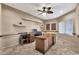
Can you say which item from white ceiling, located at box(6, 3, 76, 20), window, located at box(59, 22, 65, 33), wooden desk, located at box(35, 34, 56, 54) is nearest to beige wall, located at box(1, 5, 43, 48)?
white ceiling, located at box(6, 3, 76, 20)

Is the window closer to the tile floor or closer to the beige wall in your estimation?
the tile floor

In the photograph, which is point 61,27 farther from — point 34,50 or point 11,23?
point 11,23

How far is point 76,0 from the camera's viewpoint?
219 cm

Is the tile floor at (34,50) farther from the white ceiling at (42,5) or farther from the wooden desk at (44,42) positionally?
the white ceiling at (42,5)

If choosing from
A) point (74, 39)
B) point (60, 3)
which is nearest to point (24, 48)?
point (74, 39)

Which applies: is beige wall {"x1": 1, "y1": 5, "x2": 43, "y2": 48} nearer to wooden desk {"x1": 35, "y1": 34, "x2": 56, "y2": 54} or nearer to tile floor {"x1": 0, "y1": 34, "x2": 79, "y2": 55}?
tile floor {"x1": 0, "y1": 34, "x2": 79, "y2": 55}

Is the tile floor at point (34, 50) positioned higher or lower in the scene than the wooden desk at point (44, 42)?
lower

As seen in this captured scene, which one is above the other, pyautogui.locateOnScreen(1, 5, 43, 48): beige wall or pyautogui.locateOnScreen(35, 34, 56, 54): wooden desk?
pyautogui.locateOnScreen(1, 5, 43, 48): beige wall

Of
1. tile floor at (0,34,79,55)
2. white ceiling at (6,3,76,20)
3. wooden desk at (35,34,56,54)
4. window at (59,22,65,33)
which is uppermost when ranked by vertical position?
white ceiling at (6,3,76,20)

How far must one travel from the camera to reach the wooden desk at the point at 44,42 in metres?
2.16

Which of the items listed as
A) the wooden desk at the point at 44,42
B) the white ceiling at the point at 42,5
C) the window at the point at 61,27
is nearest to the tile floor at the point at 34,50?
the wooden desk at the point at 44,42

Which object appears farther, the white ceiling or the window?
the window

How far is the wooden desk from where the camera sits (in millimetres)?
2158

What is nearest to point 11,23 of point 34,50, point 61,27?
point 34,50
